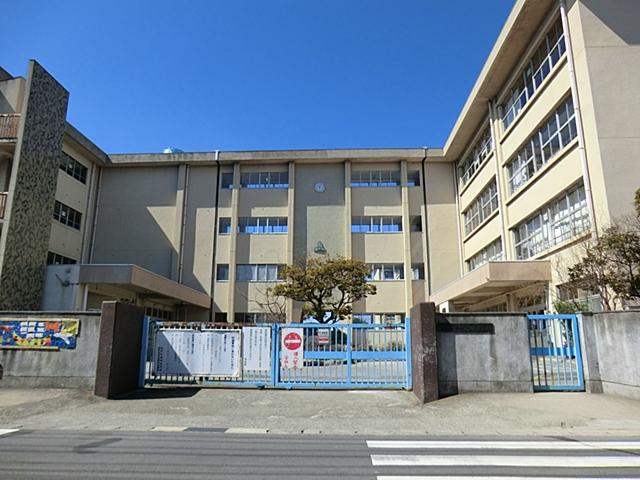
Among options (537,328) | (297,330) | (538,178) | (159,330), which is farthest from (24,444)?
(538,178)

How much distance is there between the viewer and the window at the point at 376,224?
33781mm

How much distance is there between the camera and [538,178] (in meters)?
21.2

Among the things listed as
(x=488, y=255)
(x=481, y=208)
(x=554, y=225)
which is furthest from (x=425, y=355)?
(x=481, y=208)

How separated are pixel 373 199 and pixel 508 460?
1125 inches

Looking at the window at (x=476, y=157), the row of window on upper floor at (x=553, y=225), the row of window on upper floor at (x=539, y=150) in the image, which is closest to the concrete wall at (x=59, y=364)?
the row of window on upper floor at (x=553, y=225)

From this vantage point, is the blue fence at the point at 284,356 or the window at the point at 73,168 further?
the window at the point at 73,168

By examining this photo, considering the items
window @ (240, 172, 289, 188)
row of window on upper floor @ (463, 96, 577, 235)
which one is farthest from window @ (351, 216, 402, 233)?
row of window on upper floor @ (463, 96, 577, 235)

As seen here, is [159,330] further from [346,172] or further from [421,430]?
[346,172]

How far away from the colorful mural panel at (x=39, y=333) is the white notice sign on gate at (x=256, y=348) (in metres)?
4.38

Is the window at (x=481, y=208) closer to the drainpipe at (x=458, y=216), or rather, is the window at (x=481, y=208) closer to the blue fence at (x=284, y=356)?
the drainpipe at (x=458, y=216)

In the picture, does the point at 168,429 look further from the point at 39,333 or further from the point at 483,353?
the point at 483,353

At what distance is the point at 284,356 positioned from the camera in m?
12.6

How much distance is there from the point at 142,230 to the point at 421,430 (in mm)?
29358

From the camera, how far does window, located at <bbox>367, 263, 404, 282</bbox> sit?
1298 inches
